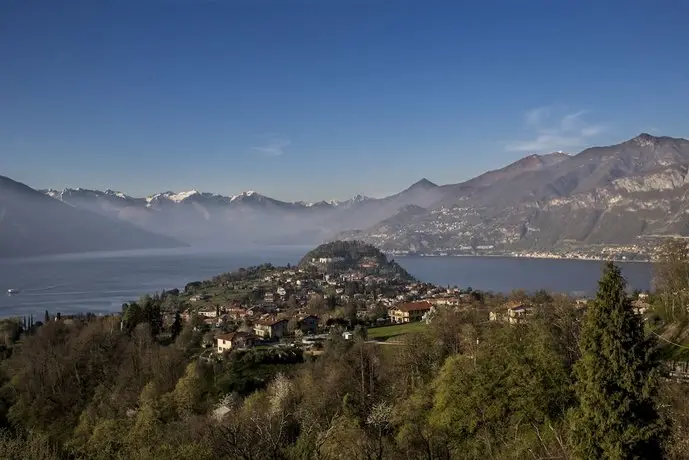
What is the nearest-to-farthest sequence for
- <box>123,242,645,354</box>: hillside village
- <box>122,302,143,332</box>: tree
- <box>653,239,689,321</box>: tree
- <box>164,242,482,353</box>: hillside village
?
<box>653,239,689,321</box>: tree, <box>123,242,645,354</box>: hillside village, <box>122,302,143,332</box>: tree, <box>164,242,482,353</box>: hillside village

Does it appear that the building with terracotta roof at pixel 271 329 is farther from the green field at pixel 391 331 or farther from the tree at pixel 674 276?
the tree at pixel 674 276

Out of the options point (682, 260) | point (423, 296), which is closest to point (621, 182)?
point (423, 296)

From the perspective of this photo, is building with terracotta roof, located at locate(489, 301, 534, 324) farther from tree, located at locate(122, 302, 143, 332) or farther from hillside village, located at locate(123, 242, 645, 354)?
tree, located at locate(122, 302, 143, 332)

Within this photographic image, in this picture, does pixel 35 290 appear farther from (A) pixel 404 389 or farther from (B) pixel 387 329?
(A) pixel 404 389

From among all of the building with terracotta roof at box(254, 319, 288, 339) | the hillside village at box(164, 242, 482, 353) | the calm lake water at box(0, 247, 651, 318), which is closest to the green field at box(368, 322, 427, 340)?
the hillside village at box(164, 242, 482, 353)

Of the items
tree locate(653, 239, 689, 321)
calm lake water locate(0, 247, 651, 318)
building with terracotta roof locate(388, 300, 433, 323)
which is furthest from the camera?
calm lake water locate(0, 247, 651, 318)
